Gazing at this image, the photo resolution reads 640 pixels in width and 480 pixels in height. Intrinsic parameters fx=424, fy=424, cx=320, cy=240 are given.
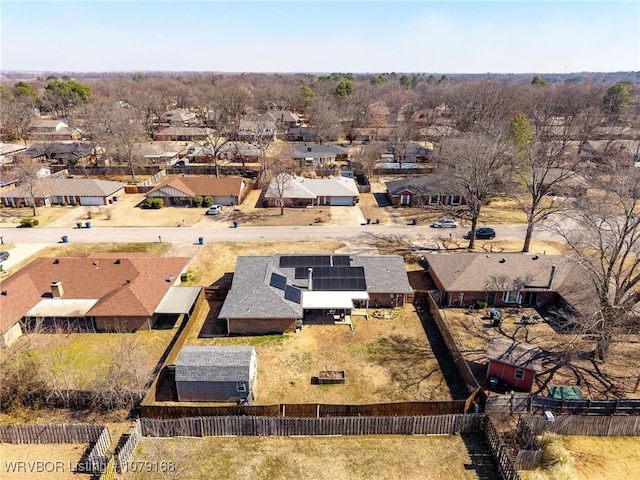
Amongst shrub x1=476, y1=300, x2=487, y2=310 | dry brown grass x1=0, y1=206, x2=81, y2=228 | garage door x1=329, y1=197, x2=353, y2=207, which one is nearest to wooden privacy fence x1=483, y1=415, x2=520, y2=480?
shrub x1=476, y1=300, x2=487, y2=310

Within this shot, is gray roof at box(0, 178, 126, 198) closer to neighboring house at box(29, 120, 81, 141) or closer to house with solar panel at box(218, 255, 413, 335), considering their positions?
house with solar panel at box(218, 255, 413, 335)

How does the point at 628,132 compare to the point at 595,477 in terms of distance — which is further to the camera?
the point at 628,132

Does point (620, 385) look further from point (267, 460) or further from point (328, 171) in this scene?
point (328, 171)

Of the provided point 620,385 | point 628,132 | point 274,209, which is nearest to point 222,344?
point 620,385

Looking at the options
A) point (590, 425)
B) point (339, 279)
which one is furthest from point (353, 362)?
point (590, 425)

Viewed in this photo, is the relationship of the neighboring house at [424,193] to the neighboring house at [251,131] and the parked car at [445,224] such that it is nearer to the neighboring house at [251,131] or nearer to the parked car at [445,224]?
the parked car at [445,224]

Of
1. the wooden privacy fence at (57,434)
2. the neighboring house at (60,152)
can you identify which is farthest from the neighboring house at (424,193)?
the neighboring house at (60,152)
